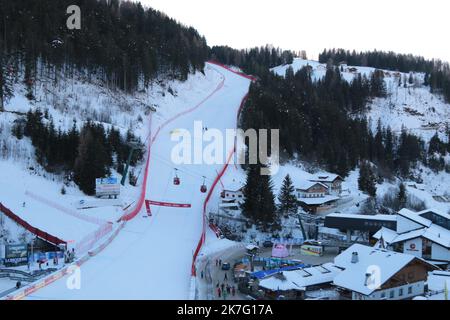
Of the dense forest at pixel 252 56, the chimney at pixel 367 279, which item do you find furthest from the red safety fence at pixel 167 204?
the dense forest at pixel 252 56

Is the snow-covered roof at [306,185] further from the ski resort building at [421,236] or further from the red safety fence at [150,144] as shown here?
the red safety fence at [150,144]

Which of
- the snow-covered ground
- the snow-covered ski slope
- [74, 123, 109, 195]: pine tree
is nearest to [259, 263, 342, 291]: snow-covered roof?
the snow-covered ski slope

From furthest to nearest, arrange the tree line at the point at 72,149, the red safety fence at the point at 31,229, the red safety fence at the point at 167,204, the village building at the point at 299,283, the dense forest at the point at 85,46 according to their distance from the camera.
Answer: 1. the dense forest at the point at 85,46
2. the red safety fence at the point at 167,204
3. the tree line at the point at 72,149
4. the red safety fence at the point at 31,229
5. the village building at the point at 299,283

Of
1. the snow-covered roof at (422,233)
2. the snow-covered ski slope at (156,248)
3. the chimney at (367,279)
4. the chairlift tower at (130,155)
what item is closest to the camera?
the snow-covered ski slope at (156,248)

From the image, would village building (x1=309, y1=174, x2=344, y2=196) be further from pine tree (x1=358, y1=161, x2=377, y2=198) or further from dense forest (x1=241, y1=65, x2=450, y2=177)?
dense forest (x1=241, y1=65, x2=450, y2=177)
